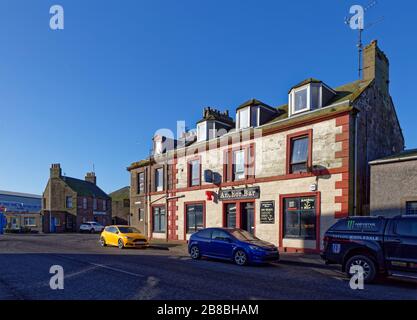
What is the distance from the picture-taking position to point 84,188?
5428 cm

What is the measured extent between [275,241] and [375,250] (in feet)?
29.0

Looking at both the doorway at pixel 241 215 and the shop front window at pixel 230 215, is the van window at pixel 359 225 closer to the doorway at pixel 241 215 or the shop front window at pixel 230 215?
the doorway at pixel 241 215

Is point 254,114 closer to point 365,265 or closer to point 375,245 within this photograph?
point 375,245

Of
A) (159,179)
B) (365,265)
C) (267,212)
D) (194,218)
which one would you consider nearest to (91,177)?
(159,179)

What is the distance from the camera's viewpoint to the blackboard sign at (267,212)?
18641mm

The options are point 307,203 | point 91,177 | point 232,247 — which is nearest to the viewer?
point 232,247

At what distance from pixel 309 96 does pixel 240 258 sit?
10078mm

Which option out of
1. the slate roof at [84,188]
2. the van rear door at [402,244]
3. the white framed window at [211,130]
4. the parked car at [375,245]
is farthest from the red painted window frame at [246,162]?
the slate roof at [84,188]

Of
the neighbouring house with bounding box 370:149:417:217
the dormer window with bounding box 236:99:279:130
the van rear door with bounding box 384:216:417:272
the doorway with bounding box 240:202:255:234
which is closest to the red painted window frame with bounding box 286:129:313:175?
the neighbouring house with bounding box 370:149:417:217

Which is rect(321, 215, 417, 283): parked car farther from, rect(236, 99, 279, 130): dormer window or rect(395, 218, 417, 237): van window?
rect(236, 99, 279, 130): dormer window

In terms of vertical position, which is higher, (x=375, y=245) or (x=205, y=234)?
(x=375, y=245)

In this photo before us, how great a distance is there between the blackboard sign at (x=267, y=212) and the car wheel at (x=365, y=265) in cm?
827

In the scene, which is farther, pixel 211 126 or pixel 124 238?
pixel 211 126
